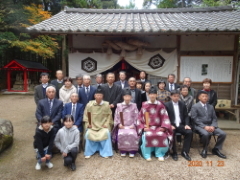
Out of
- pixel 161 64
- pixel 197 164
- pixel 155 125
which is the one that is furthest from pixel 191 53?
pixel 197 164

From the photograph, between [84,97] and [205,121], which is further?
[84,97]

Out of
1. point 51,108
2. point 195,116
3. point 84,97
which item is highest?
point 84,97

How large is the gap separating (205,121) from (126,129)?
5.95 feet

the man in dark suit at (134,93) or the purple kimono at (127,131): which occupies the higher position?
the man in dark suit at (134,93)

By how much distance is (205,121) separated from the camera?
149 inches

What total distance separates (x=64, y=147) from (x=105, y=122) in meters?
1.05

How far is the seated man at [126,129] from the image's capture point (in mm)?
3558

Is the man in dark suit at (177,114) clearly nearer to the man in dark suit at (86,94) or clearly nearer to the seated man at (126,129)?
the seated man at (126,129)

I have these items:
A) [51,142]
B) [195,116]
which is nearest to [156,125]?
[195,116]

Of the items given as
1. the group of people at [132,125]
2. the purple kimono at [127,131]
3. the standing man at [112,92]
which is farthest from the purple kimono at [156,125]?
the standing man at [112,92]

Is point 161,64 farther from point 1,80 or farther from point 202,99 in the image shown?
point 1,80

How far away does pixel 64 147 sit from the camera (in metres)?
3.26

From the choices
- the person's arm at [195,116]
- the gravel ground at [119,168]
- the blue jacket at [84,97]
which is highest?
the blue jacket at [84,97]

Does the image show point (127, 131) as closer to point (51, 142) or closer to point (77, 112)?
point (77, 112)
